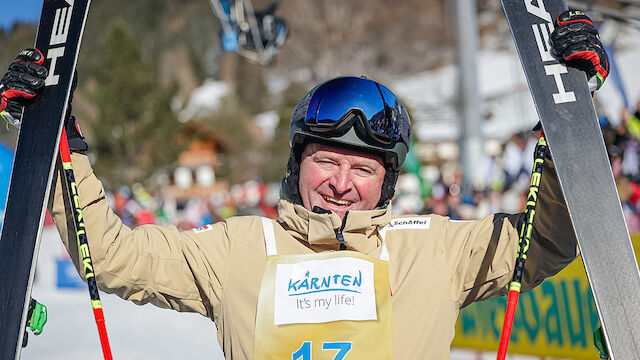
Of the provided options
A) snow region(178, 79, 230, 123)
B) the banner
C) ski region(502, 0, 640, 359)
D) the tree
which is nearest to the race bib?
ski region(502, 0, 640, 359)

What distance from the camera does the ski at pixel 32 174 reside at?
6.64ft

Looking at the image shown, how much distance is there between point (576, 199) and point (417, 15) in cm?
5025

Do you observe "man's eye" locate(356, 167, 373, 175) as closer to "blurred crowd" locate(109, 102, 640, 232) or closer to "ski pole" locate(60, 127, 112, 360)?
"ski pole" locate(60, 127, 112, 360)

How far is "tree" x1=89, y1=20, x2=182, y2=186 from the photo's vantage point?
40.6 m

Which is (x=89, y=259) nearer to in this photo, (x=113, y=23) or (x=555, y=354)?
(x=555, y=354)

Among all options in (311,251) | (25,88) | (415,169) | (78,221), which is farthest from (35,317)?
(415,169)

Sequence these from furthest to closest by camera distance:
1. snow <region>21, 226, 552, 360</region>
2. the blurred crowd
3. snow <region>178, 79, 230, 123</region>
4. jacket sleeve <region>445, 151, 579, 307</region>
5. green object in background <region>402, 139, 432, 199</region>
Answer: snow <region>178, 79, 230, 123</region> → green object in background <region>402, 139, 432, 199</region> → the blurred crowd → snow <region>21, 226, 552, 360</region> → jacket sleeve <region>445, 151, 579, 307</region>

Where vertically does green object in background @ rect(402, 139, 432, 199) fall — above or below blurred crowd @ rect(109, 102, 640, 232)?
above

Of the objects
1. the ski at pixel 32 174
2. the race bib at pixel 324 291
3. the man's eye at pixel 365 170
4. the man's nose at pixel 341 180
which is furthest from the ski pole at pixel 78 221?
the man's eye at pixel 365 170

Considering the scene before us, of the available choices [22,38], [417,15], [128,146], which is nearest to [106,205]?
[22,38]

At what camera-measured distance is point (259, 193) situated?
80.1ft

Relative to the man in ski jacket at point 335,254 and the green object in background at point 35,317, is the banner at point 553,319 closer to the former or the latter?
the man in ski jacket at point 335,254

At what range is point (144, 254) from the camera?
2.17 meters

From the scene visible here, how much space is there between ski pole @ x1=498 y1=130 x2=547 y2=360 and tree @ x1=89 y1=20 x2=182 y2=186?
3940 cm
